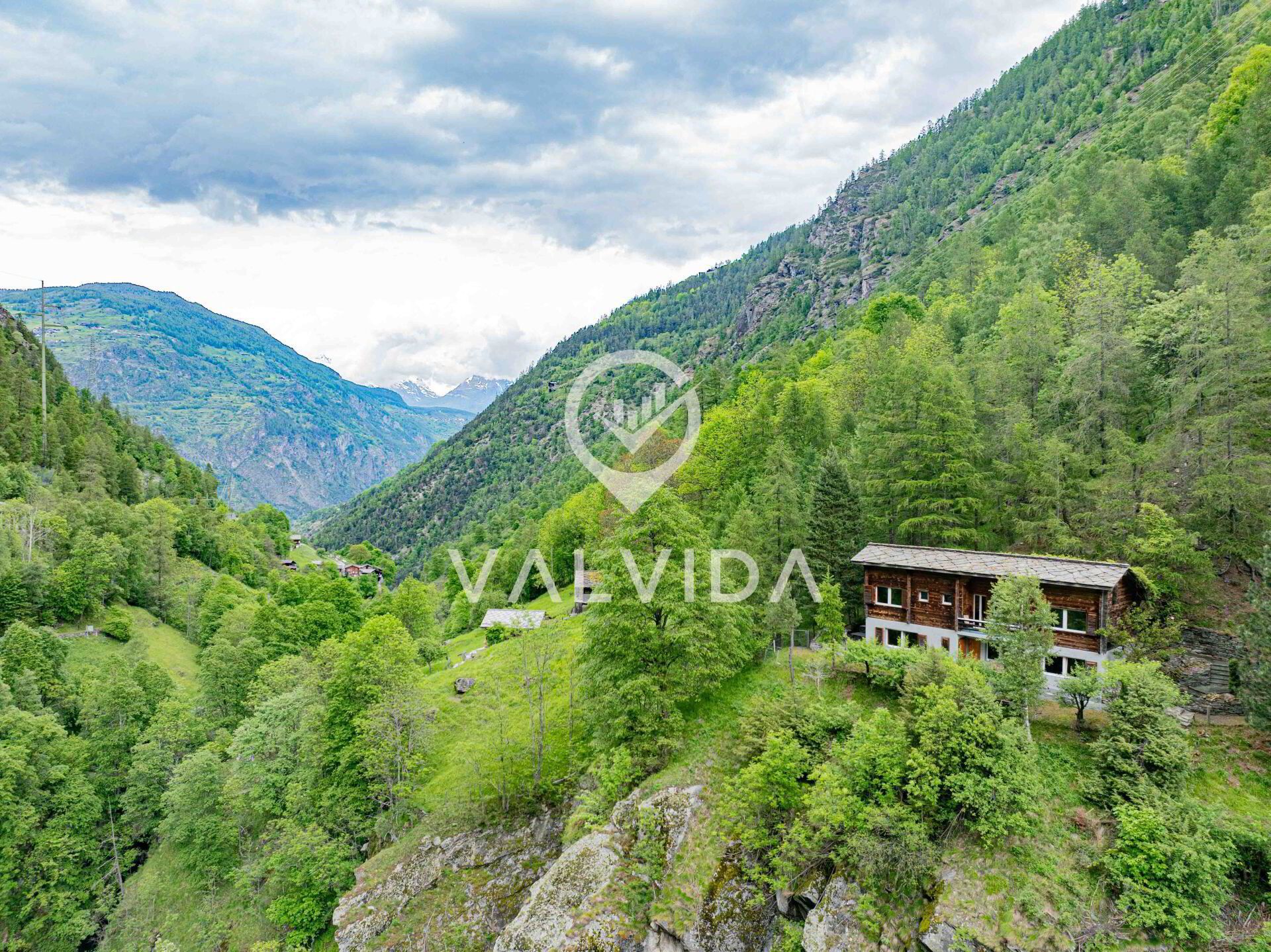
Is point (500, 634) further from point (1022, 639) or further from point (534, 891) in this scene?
point (1022, 639)

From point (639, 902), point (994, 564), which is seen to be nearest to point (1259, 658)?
point (994, 564)

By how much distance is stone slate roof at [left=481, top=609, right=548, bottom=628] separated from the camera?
57562 mm

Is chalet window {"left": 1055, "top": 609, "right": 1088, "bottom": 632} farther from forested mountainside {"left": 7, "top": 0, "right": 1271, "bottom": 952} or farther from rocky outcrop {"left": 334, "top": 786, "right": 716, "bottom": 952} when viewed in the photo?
rocky outcrop {"left": 334, "top": 786, "right": 716, "bottom": 952}

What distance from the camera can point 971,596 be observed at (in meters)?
28.9

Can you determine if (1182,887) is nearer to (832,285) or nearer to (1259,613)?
(1259,613)

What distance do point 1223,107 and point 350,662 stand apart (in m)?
84.2

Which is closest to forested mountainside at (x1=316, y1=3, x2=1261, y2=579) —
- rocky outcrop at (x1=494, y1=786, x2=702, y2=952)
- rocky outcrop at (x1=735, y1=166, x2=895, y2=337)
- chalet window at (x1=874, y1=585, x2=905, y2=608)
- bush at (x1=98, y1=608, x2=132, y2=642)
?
rocky outcrop at (x1=735, y1=166, x2=895, y2=337)

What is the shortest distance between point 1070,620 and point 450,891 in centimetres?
3000

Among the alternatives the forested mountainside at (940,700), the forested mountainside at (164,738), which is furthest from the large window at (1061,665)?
the forested mountainside at (164,738)

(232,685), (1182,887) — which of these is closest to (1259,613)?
(1182,887)

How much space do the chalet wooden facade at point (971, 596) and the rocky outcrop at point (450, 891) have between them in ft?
64.1

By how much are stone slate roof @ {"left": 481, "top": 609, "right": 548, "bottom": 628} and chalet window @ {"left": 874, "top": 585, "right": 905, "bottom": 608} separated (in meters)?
31.9

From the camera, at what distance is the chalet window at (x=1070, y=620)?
25906 mm

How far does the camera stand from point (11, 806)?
39125 mm
